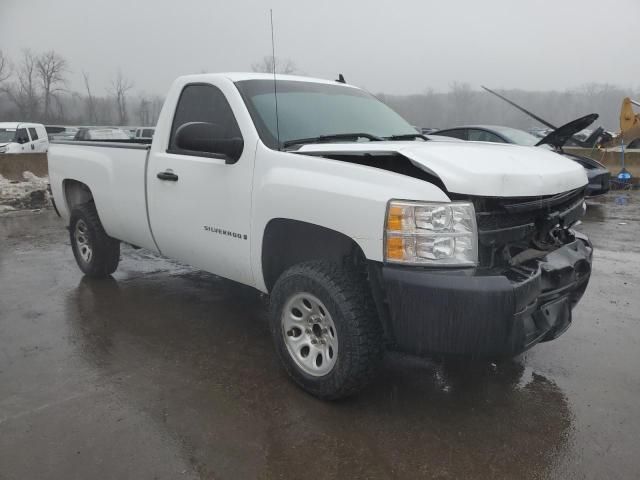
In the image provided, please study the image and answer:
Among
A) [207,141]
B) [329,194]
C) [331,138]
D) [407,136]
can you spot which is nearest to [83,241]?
[207,141]

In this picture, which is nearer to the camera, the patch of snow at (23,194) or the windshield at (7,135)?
the patch of snow at (23,194)

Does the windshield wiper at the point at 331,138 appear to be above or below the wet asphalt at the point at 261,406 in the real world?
above

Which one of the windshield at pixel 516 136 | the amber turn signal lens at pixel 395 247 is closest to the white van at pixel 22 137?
the windshield at pixel 516 136

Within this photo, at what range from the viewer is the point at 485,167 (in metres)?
2.70

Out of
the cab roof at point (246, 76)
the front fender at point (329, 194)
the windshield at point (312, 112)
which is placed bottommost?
the front fender at point (329, 194)

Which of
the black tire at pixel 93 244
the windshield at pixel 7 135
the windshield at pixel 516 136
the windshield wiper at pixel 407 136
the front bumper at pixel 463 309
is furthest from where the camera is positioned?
the windshield at pixel 7 135

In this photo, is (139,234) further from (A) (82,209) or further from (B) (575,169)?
(B) (575,169)

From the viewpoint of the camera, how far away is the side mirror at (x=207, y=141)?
3.38 metres

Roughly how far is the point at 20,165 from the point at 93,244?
9.03 metres

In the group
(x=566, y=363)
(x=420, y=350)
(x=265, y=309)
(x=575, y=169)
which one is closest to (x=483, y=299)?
(x=420, y=350)

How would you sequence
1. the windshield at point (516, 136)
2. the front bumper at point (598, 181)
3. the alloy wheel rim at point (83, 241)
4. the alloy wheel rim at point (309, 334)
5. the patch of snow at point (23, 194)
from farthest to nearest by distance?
1. the patch of snow at point (23, 194)
2. the front bumper at point (598, 181)
3. the windshield at point (516, 136)
4. the alloy wheel rim at point (83, 241)
5. the alloy wheel rim at point (309, 334)

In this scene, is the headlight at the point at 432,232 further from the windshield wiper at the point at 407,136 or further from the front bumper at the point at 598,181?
the front bumper at the point at 598,181

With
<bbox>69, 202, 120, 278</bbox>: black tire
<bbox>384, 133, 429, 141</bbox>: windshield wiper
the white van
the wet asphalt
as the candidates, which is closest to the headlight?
the wet asphalt

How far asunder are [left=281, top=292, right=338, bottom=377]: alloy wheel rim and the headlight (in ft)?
2.01
